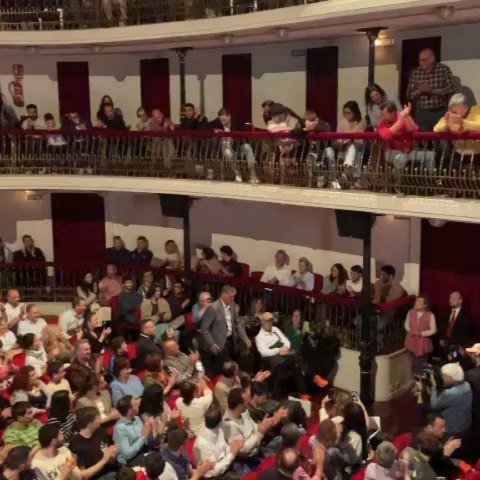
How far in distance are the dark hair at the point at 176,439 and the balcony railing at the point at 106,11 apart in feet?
28.6

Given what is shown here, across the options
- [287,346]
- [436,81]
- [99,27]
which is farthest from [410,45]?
[99,27]

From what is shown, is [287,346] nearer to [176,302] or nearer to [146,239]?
[176,302]

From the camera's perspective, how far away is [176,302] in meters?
14.1

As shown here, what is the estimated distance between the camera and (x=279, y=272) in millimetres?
14711

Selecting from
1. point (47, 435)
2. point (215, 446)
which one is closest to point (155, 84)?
point (215, 446)

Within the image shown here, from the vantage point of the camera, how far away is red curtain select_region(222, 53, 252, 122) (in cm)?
1606

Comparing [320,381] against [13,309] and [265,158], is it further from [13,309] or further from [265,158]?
[13,309]

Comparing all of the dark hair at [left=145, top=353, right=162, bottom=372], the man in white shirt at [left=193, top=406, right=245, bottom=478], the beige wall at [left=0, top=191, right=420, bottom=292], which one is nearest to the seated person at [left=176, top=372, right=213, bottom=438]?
the man in white shirt at [left=193, top=406, right=245, bottom=478]

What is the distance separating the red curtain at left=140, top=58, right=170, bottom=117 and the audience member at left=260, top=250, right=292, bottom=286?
5132 mm

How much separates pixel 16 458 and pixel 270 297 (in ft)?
25.3

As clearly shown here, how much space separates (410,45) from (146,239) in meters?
7.68

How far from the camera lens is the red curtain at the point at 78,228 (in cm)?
1845

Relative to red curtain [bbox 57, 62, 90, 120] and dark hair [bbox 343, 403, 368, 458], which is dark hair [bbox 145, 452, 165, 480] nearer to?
dark hair [bbox 343, 403, 368, 458]

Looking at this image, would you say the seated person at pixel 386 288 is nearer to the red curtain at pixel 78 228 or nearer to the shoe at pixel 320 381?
the shoe at pixel 320 381
